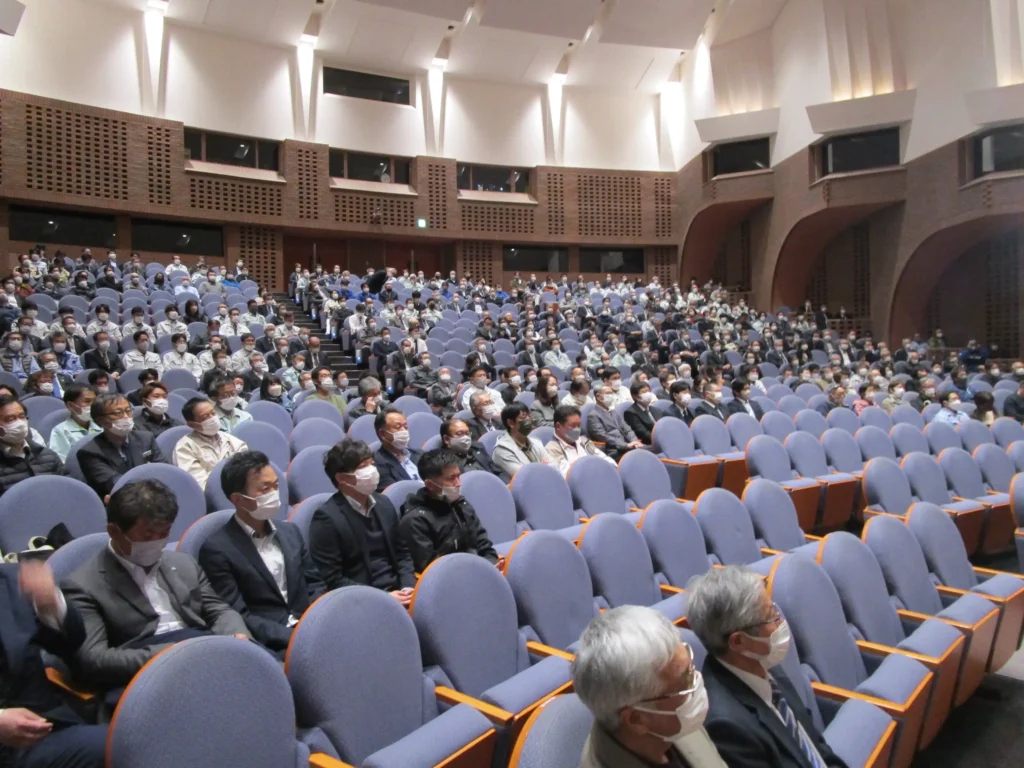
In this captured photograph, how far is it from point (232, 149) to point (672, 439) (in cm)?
1066

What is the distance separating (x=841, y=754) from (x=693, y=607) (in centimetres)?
46

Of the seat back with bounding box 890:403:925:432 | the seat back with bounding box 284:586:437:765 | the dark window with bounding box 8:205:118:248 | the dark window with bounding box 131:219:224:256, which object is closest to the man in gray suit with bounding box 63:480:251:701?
the seat back with bounding box 284:586:437:765

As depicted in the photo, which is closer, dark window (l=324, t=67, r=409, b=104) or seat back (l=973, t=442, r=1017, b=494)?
seat back (l=973, t=442, r=1017, b=494)

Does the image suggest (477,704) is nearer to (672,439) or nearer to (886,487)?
(886,487)

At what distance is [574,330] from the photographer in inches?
353

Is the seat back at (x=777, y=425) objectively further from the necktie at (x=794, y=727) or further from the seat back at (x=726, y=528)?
the necktie at (x=794, y=727)

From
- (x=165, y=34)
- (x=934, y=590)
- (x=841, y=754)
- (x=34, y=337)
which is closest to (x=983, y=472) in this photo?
(x=934, y=590)

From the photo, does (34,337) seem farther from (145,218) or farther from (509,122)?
(509,122)

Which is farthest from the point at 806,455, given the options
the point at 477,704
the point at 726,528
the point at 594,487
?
the point at 477,704

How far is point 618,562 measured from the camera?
2111 mm

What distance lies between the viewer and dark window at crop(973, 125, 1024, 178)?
8594mm

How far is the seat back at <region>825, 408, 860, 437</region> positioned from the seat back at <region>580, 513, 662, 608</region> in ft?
11.4

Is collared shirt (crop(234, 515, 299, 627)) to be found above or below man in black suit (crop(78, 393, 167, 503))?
below

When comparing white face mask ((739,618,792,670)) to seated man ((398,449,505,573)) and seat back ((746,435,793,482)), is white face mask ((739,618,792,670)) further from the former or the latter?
seat back ((746,435,793,482))
